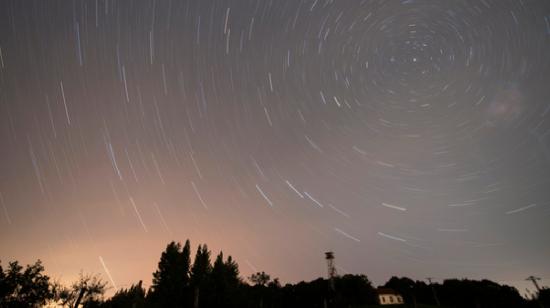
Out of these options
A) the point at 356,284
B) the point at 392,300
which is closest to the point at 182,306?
the point at 356,284

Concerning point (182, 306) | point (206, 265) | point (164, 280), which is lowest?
point (182, 306)

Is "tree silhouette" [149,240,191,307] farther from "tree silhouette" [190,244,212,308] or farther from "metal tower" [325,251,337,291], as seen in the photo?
"metal tower" [325,251,337,291]

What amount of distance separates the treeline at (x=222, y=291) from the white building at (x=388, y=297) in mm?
3385

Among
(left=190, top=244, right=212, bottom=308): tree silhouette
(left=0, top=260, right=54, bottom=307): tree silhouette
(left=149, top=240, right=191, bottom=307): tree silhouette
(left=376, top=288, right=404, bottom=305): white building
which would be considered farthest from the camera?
(left=376, top=288, right=404, bottom=305): white building

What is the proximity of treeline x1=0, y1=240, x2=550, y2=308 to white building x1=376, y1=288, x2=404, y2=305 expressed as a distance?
3385mm

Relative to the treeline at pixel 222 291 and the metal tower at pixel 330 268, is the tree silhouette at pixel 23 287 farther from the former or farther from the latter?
the metal tower at pixel 330 268

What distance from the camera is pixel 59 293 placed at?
166ft

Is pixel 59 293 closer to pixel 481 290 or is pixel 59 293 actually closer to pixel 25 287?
pixel 25 287

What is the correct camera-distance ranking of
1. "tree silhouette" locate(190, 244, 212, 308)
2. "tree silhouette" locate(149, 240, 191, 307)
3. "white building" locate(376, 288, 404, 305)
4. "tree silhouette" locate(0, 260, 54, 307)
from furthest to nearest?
"white building" locate(376, 288, 404, 305)
"tree silhouette" locate(190, 244, 212, 308)
"tree silhouette" locate(149, 240, 191, 307)
"tree silhouette" locate(0, 260, 54, 307)

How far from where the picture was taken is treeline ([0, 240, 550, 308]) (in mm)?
44175

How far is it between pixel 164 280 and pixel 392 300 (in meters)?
66.7

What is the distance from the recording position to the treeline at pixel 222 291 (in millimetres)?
44175

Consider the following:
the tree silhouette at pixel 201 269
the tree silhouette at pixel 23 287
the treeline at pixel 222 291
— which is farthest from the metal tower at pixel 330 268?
the tree silhouette at pixel 23 287

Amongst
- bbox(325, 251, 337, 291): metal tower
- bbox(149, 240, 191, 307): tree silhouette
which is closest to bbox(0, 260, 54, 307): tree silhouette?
bbox(149, 240, 191, 307): tree silhouette
